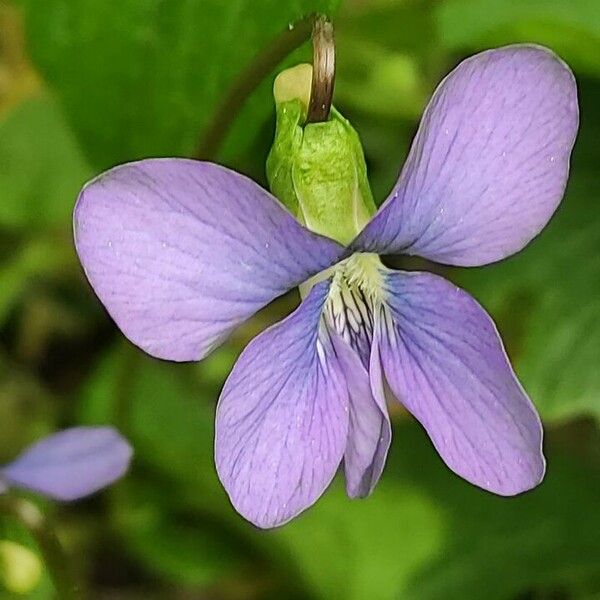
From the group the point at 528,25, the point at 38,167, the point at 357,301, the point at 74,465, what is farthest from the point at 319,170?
the point at 38,167

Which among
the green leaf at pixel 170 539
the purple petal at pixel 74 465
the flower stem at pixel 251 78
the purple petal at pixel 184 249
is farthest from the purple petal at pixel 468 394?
the green leaf at pixel 170 539

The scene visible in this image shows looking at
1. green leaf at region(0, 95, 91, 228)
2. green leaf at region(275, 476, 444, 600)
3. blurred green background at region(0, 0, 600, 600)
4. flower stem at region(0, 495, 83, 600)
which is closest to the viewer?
flower stem at region(0, 495, 83, 600)

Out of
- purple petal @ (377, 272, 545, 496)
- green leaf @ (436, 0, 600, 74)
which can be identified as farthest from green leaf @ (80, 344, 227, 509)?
purple petal @ (377, 272, 545, 496)

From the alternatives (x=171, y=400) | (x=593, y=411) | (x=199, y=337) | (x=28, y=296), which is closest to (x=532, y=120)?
(x=199, y=337)

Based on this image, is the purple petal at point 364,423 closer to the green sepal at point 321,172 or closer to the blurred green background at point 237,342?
the green sepal at point 321,172

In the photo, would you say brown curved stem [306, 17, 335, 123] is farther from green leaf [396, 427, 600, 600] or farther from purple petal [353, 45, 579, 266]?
green leaf [396, 427, 600, 600]

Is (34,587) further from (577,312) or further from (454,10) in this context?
(454,10)
